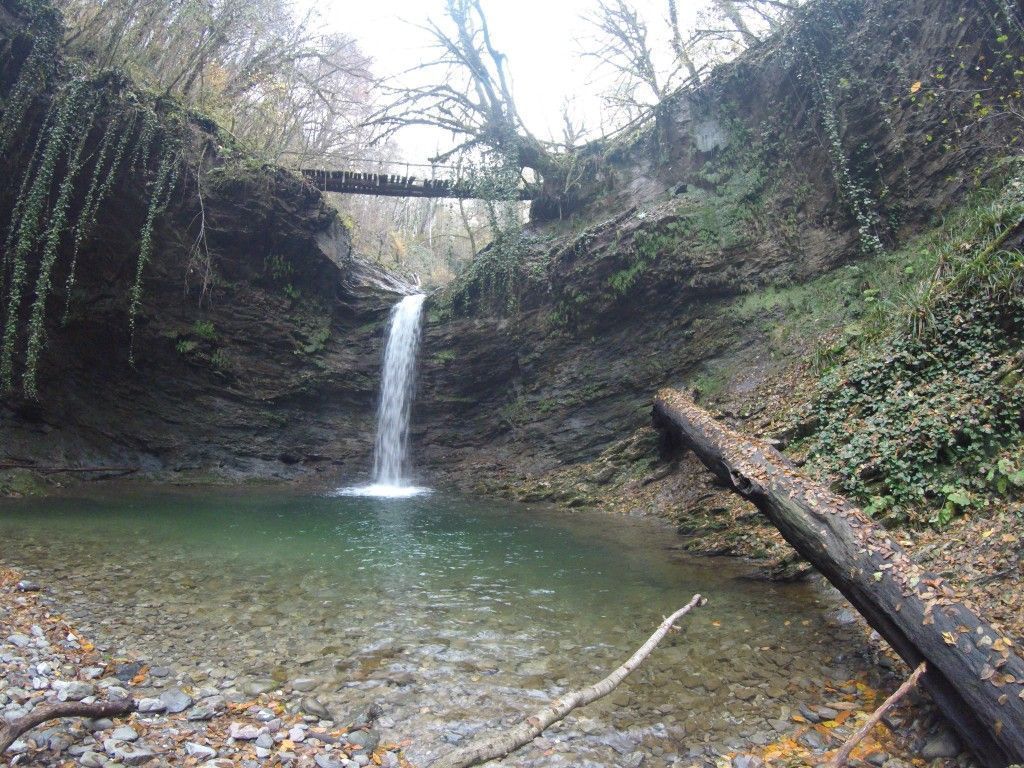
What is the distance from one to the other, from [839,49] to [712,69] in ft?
10.5

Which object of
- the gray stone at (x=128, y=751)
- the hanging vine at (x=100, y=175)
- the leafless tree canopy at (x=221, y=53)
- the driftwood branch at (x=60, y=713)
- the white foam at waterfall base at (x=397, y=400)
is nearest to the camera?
the driftwood branch at (x=60, y=713)

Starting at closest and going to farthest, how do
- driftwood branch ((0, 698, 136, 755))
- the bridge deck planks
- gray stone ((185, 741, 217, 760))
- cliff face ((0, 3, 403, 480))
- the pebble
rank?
1. driftwood branch ((0, 698, 136, 755))
2. gray stone ((185, 741, 217, 760))
3. the pebble
4. cliff face ((0, 3, 403, 480))
5. the bridge deck planks

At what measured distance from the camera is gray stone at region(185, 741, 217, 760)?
278cm

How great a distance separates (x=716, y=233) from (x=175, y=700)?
1194cm

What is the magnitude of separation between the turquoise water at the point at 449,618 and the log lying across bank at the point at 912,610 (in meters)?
0.61

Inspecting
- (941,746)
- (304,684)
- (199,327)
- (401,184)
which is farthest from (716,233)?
(199,327)

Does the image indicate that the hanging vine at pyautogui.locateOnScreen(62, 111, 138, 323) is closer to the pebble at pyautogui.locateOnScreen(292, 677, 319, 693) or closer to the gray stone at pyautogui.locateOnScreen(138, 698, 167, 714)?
the gray stone at pyautogui.locateOnScreen(138, 698, 167, 714)

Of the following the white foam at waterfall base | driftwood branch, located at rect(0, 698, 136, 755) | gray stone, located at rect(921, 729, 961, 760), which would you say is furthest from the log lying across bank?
the white foam at waterfall base

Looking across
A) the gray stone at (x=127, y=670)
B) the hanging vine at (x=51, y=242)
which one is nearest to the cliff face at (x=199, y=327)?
the hanging vine at (x=51, y=242)

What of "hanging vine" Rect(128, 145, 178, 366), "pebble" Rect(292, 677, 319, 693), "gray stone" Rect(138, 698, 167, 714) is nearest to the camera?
"gray stone" Rect(138, 698, 167, 714)

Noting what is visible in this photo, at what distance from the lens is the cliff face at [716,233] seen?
9.46m

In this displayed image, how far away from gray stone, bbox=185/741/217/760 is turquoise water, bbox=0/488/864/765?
28.7 inches

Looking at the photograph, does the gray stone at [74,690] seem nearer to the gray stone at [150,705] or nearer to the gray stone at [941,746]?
the gray stone at [150,705]

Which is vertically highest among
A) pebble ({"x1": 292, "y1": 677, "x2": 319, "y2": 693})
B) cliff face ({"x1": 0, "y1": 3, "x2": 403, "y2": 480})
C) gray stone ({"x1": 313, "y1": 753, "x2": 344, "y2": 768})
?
cliff face ({"x1": 0, "y1": 3, "x2": 403, "y2": 480})
